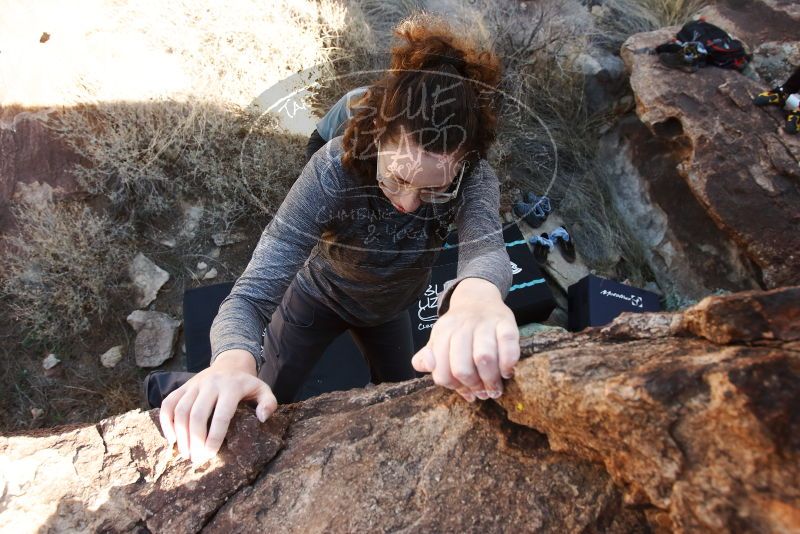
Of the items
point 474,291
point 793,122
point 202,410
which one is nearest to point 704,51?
point 793,122

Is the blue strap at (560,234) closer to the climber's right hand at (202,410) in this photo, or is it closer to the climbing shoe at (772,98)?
the climbing shoe at (772,98)

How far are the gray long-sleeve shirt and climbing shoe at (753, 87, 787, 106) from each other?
2.56 metres

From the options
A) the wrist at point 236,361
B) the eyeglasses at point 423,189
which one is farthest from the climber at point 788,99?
the wrist at point 236,361

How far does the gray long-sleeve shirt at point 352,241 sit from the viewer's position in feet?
3.70

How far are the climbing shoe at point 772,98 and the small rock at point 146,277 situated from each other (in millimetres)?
3522

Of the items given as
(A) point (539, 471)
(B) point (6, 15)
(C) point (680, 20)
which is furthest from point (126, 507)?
(C) point (680, 20)

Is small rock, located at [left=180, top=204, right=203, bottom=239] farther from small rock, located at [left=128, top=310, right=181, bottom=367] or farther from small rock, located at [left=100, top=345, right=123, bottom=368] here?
small rock, located at [left=100, top=345, right=123, bottom=368]

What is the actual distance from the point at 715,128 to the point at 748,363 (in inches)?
113

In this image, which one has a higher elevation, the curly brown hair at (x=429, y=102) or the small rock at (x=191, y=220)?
the curly brown hair at (x=429, y=102)

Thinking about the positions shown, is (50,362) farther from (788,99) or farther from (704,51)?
(788,99)

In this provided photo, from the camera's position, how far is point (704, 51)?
322cm

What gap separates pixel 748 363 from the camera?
2.08 feet

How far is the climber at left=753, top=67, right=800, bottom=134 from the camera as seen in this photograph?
9.48 feet

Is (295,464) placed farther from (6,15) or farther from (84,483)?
(6,15)
